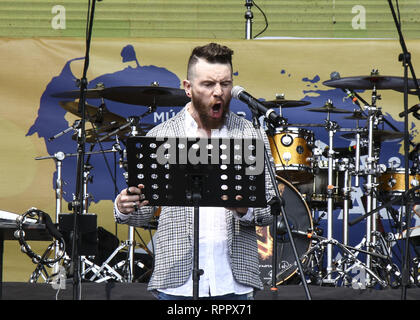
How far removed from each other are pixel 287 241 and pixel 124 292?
193 cm

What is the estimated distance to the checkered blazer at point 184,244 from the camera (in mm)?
3166

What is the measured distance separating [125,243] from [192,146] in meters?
3.96

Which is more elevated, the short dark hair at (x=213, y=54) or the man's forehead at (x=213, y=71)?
the short dark hair at (x=213, y=54)

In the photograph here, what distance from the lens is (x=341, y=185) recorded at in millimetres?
7090

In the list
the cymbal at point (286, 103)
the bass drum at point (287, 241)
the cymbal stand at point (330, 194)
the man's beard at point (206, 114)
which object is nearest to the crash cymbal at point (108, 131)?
the cymbal at point (286, 103)

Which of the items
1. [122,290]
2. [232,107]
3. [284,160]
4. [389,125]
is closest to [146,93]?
[232,107]

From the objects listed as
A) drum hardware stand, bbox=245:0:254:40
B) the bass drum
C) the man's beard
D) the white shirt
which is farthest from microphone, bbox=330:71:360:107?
the white shirt

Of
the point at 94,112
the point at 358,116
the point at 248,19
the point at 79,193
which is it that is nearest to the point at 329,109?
the point at 358,116

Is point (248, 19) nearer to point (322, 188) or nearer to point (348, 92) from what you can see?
point (348, 92)

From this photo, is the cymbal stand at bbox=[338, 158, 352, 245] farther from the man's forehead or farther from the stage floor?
the man's forehead

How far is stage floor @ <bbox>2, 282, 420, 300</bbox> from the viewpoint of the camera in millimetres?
5262

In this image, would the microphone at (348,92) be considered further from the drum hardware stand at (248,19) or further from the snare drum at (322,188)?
the drum hardware stand at (248,19)

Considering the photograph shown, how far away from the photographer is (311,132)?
716cm
